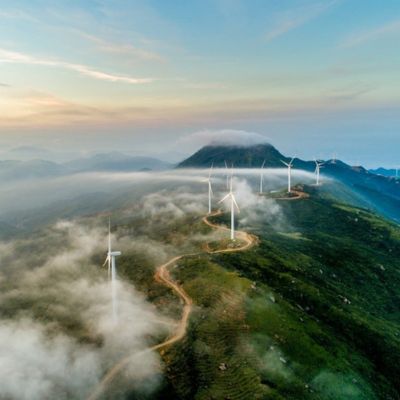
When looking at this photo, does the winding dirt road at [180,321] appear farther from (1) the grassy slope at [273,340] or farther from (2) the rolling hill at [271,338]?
(1) the grassy slope at [273,340]

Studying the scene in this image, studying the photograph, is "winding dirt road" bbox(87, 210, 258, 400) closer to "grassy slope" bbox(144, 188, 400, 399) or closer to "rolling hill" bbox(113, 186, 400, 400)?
"rolling hill" bbox(113, 186, 400, 400)

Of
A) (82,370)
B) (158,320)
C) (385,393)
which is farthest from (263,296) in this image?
(82,370)

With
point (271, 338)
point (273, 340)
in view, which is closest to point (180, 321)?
point (271, 338)

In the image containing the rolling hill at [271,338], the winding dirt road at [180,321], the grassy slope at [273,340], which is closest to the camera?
the winding dirt road at [180,321]

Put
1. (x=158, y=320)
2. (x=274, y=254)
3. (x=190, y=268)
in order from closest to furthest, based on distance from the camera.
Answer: (x=158, y=320), (x=190, y=268), (x=274, y=254)

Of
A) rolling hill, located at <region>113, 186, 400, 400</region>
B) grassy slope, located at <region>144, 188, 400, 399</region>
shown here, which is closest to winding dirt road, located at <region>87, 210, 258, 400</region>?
rolling hill, located at <region>113, 186, 400, 400</region>

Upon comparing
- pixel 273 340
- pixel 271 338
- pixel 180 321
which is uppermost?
pixel 271 338

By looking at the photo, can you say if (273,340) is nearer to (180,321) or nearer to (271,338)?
(271,338)

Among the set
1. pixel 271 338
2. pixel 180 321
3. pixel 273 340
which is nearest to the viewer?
pixel 273 340

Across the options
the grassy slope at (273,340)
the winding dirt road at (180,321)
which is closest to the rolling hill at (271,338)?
the grassy slope at (273,340)

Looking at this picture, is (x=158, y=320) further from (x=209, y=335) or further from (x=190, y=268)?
(x=190, y=268)

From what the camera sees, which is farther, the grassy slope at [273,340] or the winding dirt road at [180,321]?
the grassy slope at [273,340]
